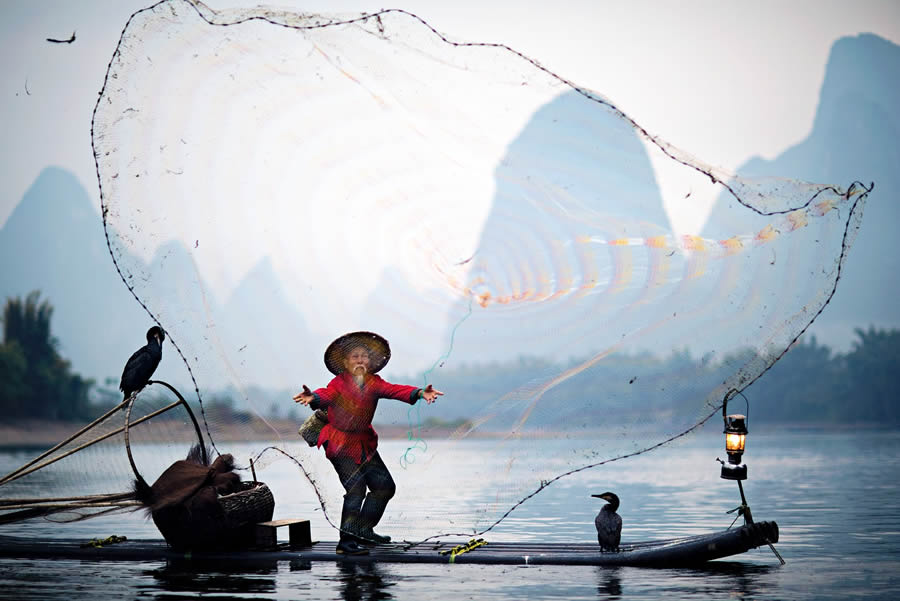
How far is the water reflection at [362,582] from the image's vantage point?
34.8 feet

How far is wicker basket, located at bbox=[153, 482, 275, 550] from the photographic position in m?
13.1

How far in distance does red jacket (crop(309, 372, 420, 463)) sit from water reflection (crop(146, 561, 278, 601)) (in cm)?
142

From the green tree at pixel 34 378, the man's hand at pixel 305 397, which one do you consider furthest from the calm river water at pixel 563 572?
the green tree at pixel 34 378

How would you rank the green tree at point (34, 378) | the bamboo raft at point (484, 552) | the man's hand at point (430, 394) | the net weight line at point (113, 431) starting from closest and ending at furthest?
the bamboo raft at point (484, 552) → the man's hand at point (430, 394) → the net weight line at point (113, 431) → the green tree at point (34, 378)

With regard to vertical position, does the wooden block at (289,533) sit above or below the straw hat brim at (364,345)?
below

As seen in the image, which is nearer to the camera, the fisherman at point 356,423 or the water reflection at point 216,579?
the water reflection at point 216,579

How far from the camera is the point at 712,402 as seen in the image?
11695 mm

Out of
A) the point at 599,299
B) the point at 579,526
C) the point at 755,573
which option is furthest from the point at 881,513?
the point at 599,299

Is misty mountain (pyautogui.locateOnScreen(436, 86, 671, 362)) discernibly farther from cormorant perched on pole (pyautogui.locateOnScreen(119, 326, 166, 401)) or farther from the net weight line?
cormorant perched on pole (pyautogui.locateOnScreen(119, 326, 166, 401))

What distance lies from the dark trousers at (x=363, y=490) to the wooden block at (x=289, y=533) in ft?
3.53

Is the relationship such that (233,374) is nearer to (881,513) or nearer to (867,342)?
(881,513)

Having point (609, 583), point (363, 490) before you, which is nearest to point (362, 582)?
point (363, 490)

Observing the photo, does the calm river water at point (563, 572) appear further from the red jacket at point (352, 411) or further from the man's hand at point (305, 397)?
the man's hand at point (305, 397)

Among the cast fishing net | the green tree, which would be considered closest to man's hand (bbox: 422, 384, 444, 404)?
the cast fishing net
